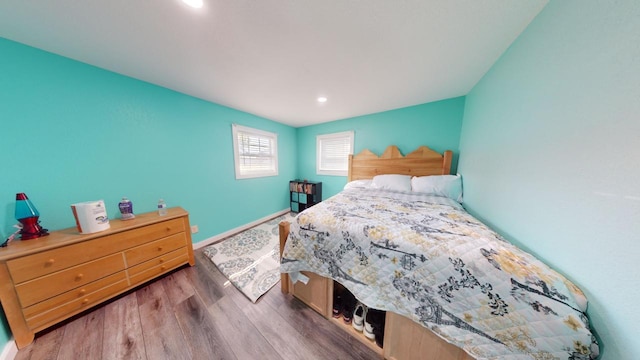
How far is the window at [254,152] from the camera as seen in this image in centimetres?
265

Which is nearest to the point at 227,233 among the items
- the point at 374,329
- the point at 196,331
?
the point at 196,331

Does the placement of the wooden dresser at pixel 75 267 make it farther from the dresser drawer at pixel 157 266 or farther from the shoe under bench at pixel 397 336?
the shoe under bench at pixel 397 336

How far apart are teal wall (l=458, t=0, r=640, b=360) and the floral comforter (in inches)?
4.1

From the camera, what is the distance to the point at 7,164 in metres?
1.20

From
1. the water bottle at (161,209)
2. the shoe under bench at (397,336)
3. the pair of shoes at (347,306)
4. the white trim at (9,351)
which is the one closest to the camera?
the shoe under bench at (397,336)

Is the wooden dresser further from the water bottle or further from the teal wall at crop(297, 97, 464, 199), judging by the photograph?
the teal wall at crop(297, 97, 464, 199)

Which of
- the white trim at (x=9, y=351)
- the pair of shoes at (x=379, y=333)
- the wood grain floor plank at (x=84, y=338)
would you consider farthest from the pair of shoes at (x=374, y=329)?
the white trim at (x=9, y=351)

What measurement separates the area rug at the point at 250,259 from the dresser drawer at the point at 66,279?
828mm

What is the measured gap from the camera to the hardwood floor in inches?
41.5

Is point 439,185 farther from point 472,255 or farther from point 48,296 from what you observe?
point 48,296

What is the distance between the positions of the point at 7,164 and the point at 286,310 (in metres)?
2.45

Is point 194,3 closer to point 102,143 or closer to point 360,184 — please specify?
point 102,143

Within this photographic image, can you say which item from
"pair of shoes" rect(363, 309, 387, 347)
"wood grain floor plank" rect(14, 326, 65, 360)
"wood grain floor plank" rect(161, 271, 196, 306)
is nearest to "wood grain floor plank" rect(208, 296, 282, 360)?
"wood grain floor plank" rect(161, 271, 196, 306)

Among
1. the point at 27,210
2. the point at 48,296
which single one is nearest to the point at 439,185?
the point at 48,296
